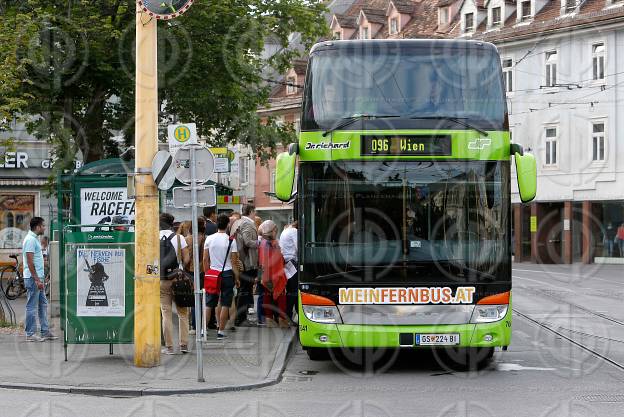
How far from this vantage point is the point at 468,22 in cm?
5481

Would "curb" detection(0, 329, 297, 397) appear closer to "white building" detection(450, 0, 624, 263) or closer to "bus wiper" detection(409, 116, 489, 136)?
"bus wiper" detection(409, 116, 489, 136)

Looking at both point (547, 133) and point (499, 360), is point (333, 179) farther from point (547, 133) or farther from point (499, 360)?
point (547, 133)

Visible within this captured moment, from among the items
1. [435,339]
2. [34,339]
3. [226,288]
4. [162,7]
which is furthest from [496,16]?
[435,339]

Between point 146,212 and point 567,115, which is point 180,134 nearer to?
point 146,212

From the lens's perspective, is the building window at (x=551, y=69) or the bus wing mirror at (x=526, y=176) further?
the building window at (x=551, y=69)

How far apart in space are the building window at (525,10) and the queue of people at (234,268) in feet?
113

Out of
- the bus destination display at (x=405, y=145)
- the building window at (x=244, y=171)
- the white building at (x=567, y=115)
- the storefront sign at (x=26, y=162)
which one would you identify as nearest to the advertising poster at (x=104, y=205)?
the bus destination display at (x=405, y=145)

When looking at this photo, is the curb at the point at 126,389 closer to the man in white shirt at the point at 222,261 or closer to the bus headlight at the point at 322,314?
the bus headlight at the point at 322,314

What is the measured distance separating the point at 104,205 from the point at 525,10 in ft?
121

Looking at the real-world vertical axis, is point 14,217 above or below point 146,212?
below

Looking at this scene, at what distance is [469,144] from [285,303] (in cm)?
617

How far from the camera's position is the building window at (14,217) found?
3628 centimetres

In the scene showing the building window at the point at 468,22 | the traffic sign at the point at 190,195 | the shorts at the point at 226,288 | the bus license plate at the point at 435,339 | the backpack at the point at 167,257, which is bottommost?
the bus license plate at the point at 435,339

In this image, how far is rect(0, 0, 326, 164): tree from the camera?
78.7 feet
